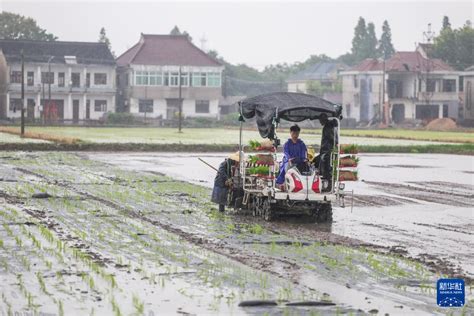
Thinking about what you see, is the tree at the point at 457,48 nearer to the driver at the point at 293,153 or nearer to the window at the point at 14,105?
the window at the point at 14,105

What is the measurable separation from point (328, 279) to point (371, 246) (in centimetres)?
324

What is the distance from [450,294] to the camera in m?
10.9

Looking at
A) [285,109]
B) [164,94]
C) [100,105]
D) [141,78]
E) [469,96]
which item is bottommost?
[285,109]

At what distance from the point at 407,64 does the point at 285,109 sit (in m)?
81.4

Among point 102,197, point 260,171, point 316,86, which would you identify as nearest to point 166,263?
point 260,171

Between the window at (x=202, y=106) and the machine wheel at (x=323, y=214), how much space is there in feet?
259

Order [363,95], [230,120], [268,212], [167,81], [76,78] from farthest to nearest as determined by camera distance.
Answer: [363,95]
[167,81]
[76,78]
[230,120]
[268,212]

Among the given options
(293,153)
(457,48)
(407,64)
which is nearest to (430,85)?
(407,64)

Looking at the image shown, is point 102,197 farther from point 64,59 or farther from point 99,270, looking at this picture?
point 64,59

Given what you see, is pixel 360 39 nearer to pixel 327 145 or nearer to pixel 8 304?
pixel 327 145

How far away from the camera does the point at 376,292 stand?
1171 cm

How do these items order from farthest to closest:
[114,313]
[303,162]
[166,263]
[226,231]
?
[303,162]
[226,231]
[166,263]
[114,313]

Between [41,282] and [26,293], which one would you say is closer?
[26,293]

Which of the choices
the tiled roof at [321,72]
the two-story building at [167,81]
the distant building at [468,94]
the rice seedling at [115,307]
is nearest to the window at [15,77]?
the two-story building at [167,81]
